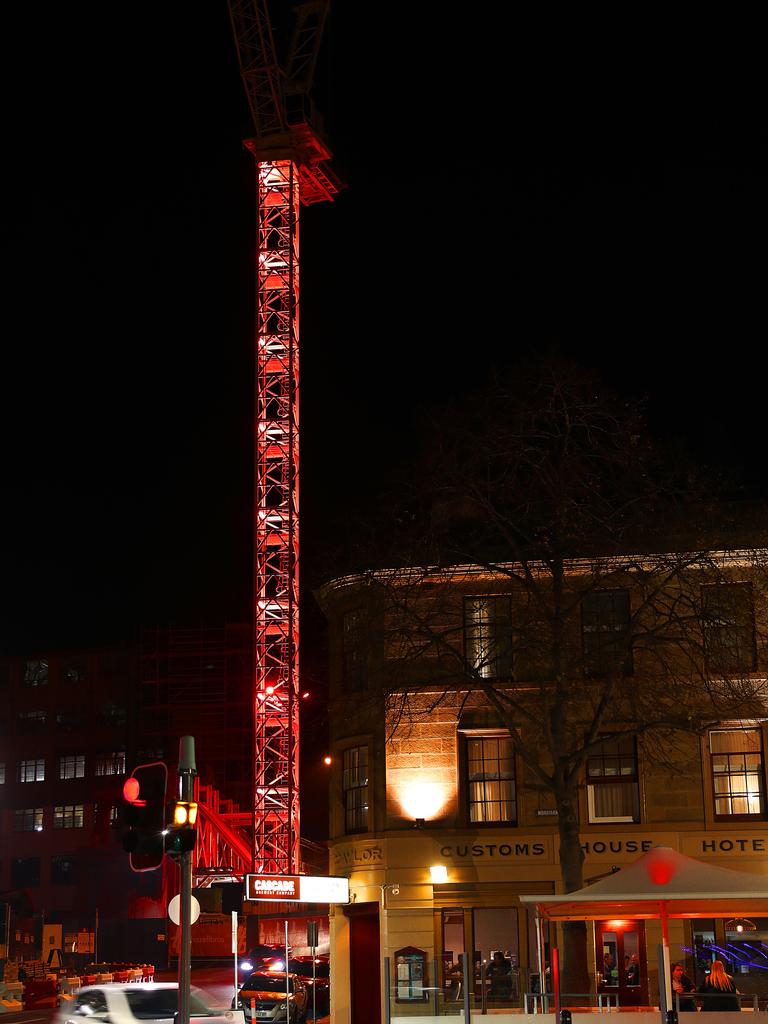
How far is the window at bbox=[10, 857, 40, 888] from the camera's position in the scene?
86625 millimetres

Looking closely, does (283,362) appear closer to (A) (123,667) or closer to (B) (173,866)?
(B) (173,866)

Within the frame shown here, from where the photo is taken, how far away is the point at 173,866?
2736 inches

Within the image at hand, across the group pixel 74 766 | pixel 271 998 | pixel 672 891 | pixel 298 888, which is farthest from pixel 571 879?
pixel 74 766

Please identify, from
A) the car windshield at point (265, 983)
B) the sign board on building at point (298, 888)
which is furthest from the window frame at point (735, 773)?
the car windshield at point (265, 983)

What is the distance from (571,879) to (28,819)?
2697 inches

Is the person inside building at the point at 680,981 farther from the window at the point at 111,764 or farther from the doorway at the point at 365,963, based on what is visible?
the window at the point at 111,764

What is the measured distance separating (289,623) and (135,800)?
40.3 metres

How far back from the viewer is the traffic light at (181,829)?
50.6ft

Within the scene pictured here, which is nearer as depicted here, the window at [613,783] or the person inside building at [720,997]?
the person inside building at [720,997]

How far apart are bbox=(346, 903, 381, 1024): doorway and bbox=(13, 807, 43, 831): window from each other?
5819cm

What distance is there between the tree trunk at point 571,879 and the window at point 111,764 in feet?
206

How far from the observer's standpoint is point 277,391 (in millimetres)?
58594

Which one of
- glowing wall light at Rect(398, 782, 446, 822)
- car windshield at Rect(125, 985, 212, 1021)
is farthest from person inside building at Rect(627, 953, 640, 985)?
car windshield at Rect(125, 985, 212, 1021)

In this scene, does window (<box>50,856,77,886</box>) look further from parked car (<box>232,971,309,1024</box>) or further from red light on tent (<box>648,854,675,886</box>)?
red light on tent (<box>648,854,675,886</box>)
